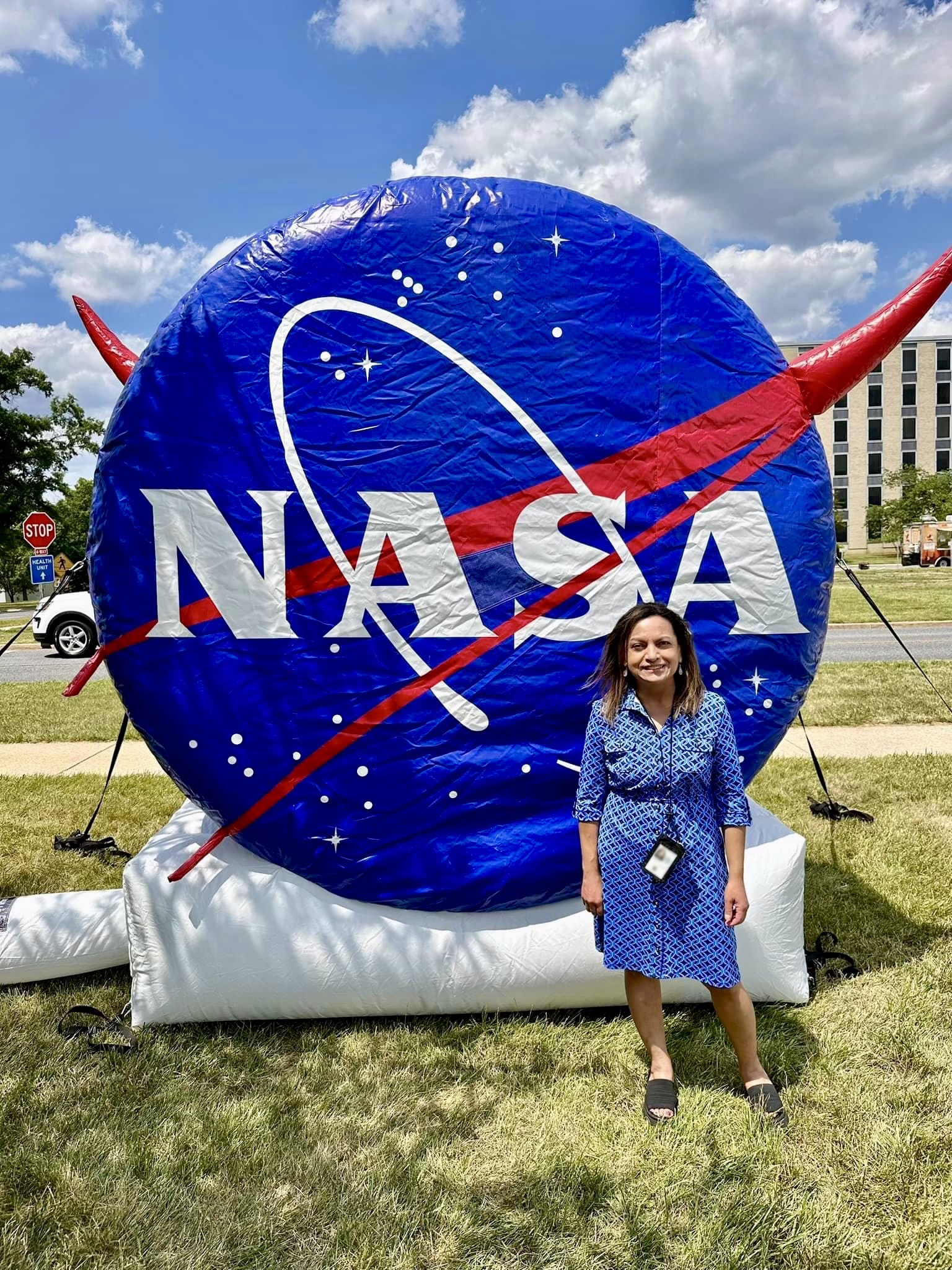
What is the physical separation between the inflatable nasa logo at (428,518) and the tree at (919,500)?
138 ft

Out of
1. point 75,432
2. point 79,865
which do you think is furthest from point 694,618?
point 75,432

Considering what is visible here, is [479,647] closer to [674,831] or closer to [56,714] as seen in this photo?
[674,831]

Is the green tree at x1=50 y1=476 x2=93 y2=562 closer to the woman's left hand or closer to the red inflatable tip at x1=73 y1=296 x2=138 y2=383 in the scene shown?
the red inflatable tip at x1=73 y1=296 x2=138 y2=383

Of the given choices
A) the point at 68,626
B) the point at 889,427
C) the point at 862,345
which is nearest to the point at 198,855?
the point at 862,345

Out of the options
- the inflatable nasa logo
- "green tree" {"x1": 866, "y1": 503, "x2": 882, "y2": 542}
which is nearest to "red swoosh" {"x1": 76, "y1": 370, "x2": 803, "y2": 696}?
the inflatable nasa logo

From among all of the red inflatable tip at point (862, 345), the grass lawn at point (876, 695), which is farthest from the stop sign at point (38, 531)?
the red inflatable tip at point (862, 345)

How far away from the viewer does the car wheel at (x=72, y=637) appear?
529 inches

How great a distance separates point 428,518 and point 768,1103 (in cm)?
199

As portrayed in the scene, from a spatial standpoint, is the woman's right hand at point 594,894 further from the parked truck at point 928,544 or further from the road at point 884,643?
the parked truck at point 928,544

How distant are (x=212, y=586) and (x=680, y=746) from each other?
1598 millimetres

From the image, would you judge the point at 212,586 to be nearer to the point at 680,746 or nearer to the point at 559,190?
the point at 680,746

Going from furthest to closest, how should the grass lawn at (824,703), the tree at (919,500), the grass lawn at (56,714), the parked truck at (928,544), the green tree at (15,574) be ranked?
the green tree at (15,574) → the tree at (919,500) → the parked truck at (928,544) → the grass lawn at (56,714) → the grass lawn at (824,703)

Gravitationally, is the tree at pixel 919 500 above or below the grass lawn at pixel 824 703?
above

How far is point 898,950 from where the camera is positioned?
10.8 feet
